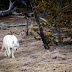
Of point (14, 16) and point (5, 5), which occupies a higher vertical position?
point (5, 5)

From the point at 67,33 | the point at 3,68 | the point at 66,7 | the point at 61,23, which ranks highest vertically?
the point at 66,7

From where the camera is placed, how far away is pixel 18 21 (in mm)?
19453

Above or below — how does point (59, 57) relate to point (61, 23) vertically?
below

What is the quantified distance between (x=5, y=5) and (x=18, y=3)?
7.65ft

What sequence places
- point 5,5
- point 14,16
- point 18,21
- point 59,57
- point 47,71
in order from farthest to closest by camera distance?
point 5,5
point 14,16
point 18,21
point 59,57
point 47,71

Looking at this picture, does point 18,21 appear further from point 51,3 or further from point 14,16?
point 51,3

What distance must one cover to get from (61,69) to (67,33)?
3895mm

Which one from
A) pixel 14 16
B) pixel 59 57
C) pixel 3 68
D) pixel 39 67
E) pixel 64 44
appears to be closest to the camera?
pixel 39 67

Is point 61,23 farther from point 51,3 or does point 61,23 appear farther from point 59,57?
point 59,57

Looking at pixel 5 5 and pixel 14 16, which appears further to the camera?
pixel 5 5

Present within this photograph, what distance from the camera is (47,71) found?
4.64 metres

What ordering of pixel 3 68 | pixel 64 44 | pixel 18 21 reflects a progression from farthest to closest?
pixel 18 21 < pixel 64 44 < pixel 3 68

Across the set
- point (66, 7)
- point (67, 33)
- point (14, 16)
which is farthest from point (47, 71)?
point (14, 16)

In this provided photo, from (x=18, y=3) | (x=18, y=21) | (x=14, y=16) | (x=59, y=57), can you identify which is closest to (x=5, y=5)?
(x=18, y=3)
